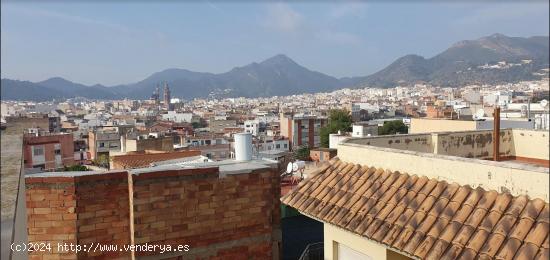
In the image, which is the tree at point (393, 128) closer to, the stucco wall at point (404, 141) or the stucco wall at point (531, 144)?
the stucco wall at point (531, 144)

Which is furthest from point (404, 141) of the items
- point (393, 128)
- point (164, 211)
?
point (393, 128)

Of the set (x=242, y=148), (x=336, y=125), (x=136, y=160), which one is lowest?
(x=336, y=125)

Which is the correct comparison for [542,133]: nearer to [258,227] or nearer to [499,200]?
[499,200]

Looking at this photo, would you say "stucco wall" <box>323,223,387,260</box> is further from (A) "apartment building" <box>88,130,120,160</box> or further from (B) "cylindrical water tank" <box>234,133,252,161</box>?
(A) "apartment building" <box>88,130,120,160</box>

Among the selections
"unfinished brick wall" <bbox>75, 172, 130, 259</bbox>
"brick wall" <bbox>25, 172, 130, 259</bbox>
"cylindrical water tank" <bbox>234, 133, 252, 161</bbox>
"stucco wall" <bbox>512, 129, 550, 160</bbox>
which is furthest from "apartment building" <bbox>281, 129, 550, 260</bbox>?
"stucco wall" <bbox>512, 129, 550, 160</bbox>

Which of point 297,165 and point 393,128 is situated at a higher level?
point 297,165

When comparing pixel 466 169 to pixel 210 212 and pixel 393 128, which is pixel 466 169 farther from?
pixel 393 128

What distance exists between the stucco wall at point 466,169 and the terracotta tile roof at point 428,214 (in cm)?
7

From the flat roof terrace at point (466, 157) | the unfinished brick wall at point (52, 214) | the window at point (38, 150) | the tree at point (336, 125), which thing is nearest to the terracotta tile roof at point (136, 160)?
the flat roof terrace at point (466, 157)

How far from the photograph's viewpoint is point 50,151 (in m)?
45.5

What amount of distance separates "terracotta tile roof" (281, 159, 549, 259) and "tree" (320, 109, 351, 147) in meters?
51.5

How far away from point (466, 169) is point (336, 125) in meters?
56.0

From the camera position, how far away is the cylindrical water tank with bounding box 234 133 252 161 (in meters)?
5.70

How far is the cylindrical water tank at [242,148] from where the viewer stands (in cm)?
570
